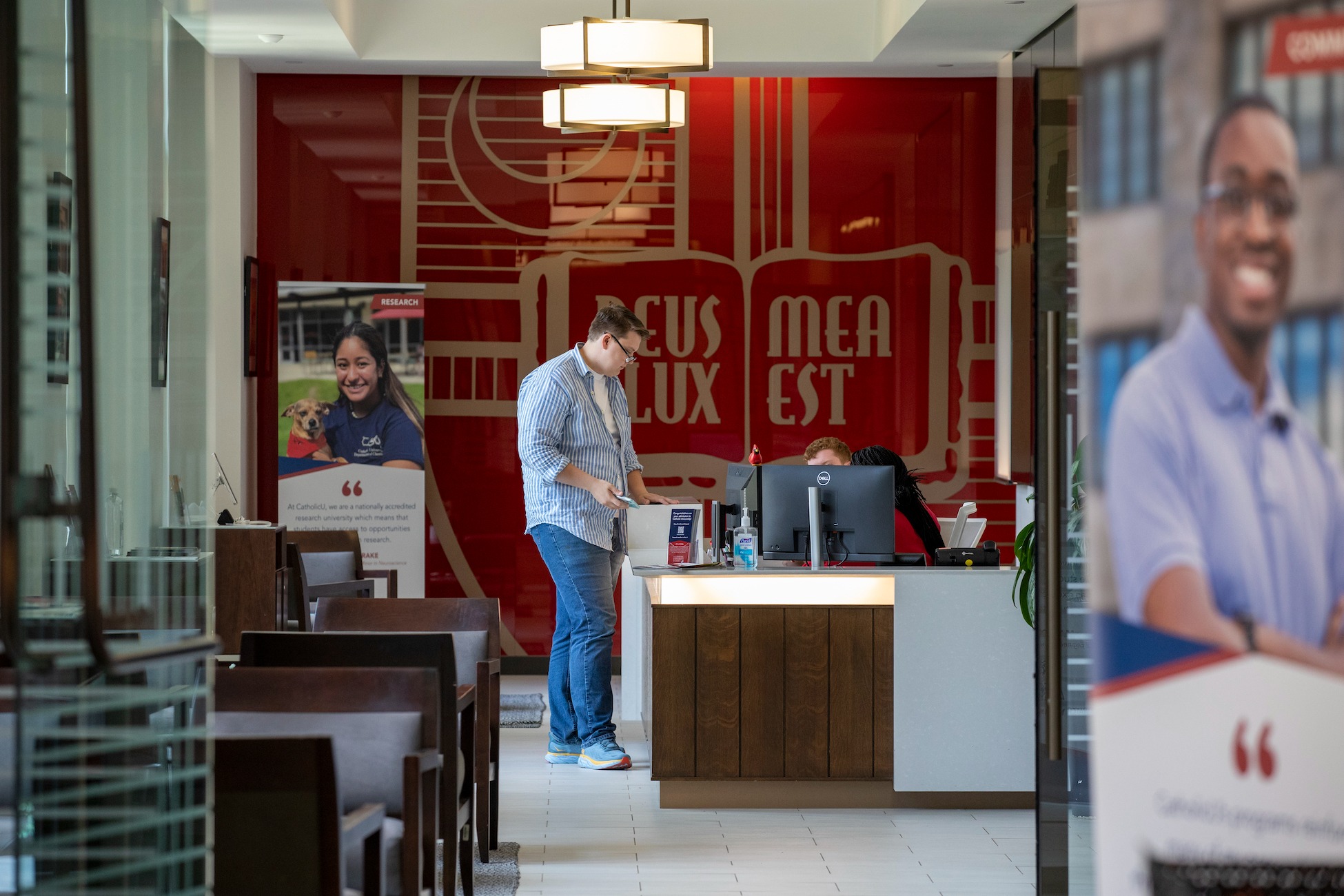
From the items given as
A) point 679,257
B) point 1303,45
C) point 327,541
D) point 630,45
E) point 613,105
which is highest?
point 630,45

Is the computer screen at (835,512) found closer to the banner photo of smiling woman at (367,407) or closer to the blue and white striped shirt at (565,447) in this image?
the blue and white striped shirt at (565,447)

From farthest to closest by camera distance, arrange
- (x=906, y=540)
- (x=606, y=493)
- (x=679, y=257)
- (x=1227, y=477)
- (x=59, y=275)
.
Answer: (x=906, y=540), (x=679, y=257), (x=606, y=493), (x=59, y=275), (x=1227, y=477)

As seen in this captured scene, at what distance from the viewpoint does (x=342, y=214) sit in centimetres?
919

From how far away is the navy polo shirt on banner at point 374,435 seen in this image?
28.3ft

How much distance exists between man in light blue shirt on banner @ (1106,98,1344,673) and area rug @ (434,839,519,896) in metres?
2.79

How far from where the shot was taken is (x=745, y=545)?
5.66m

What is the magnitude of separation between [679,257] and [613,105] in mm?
2503

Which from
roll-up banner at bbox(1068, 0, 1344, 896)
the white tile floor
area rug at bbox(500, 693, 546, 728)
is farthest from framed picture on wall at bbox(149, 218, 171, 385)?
area rug at bbox(500, 693, 546, 728)

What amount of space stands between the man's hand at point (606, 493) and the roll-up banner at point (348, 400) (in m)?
2.99

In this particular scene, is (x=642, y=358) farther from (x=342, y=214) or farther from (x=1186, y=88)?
(x=1186, y=88)

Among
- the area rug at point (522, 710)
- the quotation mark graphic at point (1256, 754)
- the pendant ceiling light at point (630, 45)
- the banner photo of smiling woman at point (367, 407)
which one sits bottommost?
the area rug at point (522, 710)

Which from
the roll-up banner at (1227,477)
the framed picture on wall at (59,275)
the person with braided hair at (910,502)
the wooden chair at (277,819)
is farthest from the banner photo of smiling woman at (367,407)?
the roll-up banner at (1227,477)

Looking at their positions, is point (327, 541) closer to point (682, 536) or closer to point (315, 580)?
point (315, 580)


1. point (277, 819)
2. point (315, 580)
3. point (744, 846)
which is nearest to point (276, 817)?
point (277, 819)
